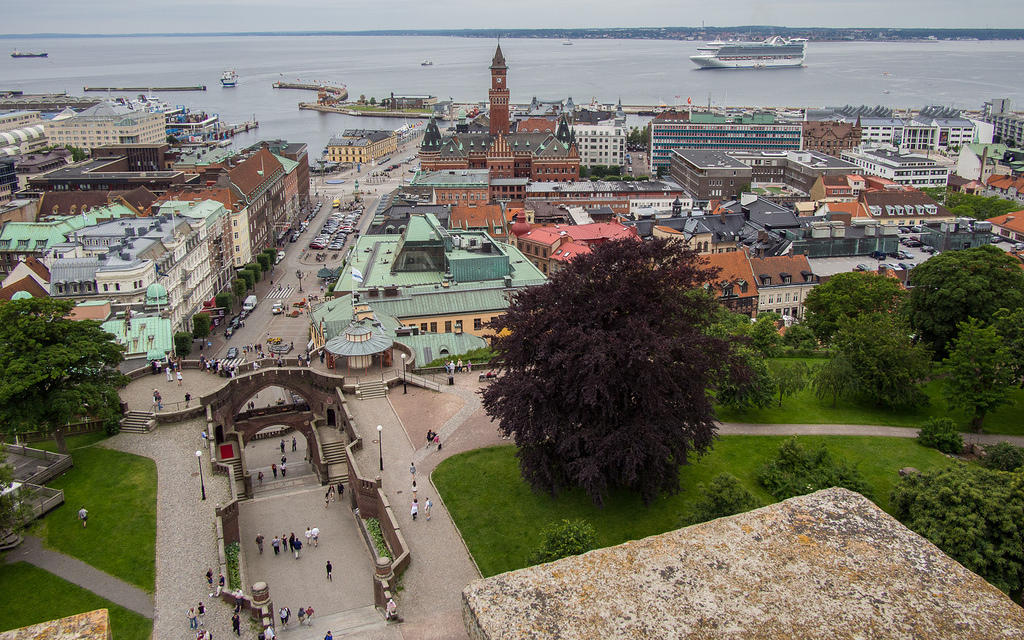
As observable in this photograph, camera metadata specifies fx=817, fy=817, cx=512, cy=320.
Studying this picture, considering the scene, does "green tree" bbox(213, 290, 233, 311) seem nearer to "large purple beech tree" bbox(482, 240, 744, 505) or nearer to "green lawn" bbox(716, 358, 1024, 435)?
"green lawn" bbox(716, 358, 1024, 435)

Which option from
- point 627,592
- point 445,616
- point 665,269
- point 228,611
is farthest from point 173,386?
point 627,592

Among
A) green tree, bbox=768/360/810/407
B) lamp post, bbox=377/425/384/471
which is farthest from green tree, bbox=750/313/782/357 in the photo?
lamp post, bbox=377/425/384/471

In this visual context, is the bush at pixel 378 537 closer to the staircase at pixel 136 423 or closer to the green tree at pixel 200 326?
the staircase at pixel 136 423

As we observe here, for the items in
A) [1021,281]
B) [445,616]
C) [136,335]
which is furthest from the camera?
[136,335]

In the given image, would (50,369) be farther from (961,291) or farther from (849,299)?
(849,299)

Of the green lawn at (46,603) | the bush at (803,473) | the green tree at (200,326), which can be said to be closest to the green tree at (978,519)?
the bush at (803,473)

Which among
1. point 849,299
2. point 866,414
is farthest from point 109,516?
point 849,299

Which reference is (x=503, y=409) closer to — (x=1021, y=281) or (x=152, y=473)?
(x=152, y=473)
